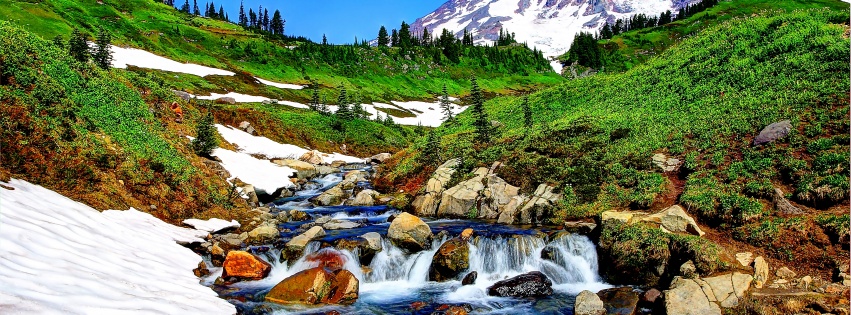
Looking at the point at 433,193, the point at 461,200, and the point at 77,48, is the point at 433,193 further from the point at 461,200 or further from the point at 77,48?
the point at 77,48

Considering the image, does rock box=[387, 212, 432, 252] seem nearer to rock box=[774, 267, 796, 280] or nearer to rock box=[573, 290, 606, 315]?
rock box=[573, 290, 606, 315]

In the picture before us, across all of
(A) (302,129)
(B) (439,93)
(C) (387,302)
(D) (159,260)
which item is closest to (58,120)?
(D) (159,260)

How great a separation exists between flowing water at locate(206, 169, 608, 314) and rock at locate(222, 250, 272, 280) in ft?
0.91

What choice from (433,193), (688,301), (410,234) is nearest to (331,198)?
(433,193)

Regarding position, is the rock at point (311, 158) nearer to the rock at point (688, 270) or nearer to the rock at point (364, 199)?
the rock at point (364, 199)

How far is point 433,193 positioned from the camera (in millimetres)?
23766

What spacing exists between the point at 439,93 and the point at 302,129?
95634 millimetres

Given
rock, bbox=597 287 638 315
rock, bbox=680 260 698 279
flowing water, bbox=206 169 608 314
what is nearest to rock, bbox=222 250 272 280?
flowing water, bbox=206 169 608 314

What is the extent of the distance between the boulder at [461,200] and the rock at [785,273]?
11.9 metres

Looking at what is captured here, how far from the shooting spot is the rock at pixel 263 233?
56.0ft

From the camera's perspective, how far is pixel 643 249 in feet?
43.6

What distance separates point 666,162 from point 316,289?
16.9 metres

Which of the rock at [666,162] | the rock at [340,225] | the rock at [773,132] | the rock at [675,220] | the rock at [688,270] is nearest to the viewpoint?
the rock at [688,270]

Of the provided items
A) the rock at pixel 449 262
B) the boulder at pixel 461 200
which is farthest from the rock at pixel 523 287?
the boulder at pixel 461 200
